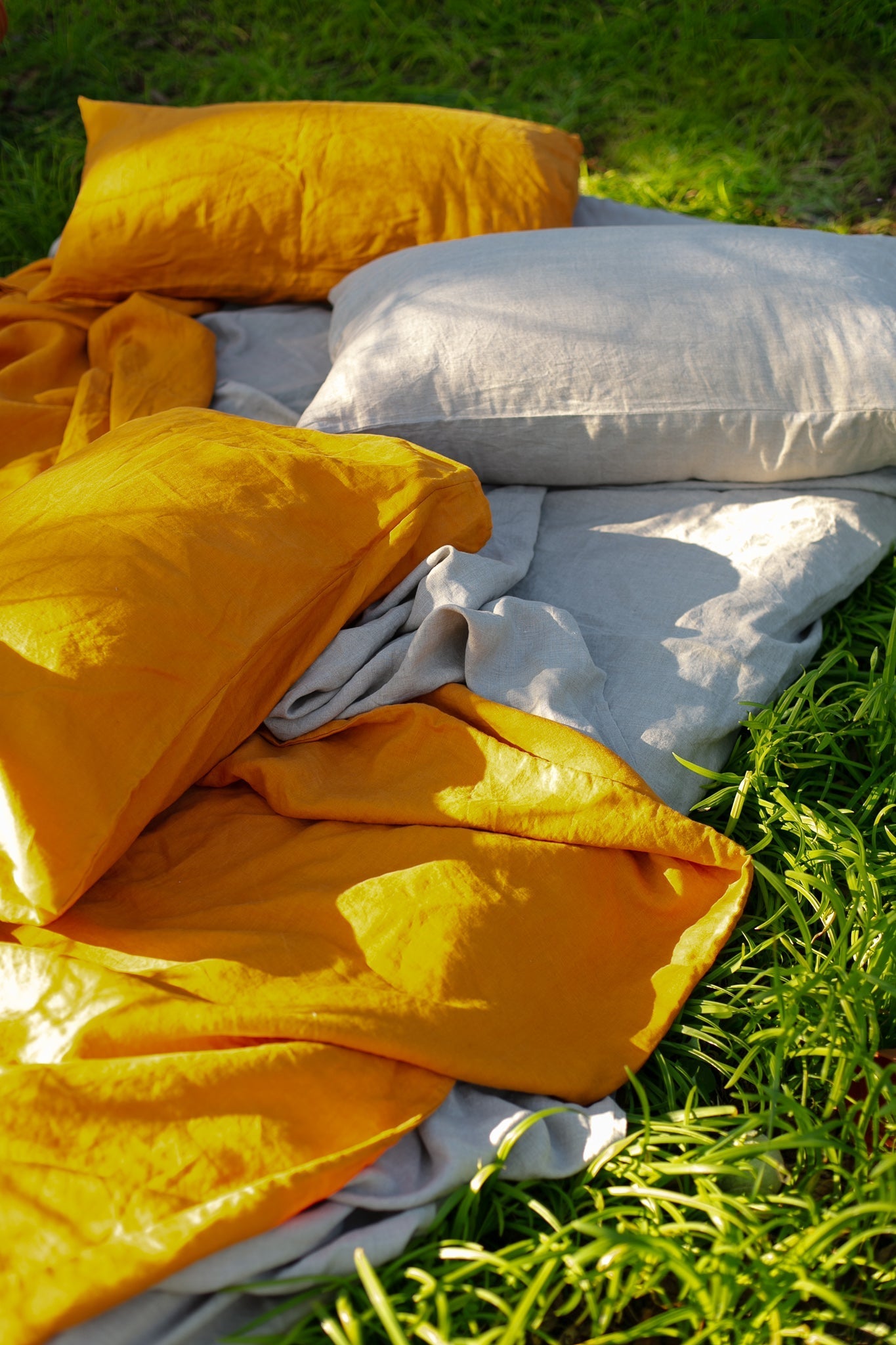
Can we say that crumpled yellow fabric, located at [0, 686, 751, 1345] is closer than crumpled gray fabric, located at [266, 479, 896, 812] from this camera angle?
Yes

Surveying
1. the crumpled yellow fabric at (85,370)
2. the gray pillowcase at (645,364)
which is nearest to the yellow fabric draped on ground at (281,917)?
the gray pillowcase at (645,364)

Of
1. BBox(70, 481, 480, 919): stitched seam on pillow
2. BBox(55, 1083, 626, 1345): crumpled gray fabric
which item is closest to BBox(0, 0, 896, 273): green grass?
BBox(70, 481, 480, 919): stitched seam on pillow

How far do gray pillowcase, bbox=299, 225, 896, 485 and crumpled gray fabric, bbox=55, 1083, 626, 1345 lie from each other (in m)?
0.96

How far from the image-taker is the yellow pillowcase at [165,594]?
3.37 feet

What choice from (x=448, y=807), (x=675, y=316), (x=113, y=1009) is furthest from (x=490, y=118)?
(x=113, y=1009)

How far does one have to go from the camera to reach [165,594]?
3.70 feet

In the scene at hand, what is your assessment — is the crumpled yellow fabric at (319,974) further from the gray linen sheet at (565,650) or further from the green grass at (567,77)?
the green grass at (567,77)

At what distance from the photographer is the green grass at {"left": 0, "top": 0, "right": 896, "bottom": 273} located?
253 cm

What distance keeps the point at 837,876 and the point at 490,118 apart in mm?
1619

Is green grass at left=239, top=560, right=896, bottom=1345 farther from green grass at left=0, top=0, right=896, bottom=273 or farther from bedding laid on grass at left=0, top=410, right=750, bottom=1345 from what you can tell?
green grass at left=0, top=0, right=896, bottom=273

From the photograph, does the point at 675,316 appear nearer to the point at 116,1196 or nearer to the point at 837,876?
the point at 837,876

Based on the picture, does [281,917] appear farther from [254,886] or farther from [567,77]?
[567,77]

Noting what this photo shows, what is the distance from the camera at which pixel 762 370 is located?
151 cm

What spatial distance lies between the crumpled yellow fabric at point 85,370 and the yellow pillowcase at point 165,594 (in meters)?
0.38
